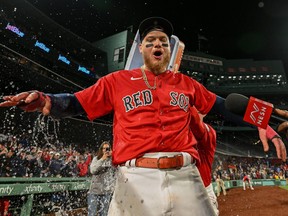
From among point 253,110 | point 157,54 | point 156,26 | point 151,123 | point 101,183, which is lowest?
point 101,183

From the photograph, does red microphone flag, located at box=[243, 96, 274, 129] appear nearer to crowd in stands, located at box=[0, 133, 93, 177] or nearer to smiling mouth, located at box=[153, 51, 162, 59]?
smiling mouth, located at box=[153, 51, 162, 59]

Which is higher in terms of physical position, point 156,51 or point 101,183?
point 156,51

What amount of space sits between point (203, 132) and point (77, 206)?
7144 mm

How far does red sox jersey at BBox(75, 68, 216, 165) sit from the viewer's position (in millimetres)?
1812

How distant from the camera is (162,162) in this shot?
66.5 inches

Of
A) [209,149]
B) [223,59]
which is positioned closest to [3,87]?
[209,149]

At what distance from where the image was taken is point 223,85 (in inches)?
1759

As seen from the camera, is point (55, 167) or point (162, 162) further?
point (55, 167)

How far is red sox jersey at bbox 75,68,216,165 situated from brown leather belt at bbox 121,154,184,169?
0.06 m

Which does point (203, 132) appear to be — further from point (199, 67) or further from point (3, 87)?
point (199, 67)

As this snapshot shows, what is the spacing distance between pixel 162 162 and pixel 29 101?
0.97m

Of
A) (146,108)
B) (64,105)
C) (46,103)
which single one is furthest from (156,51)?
(46,103)

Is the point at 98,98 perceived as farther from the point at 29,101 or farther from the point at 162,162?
the point at 162,162

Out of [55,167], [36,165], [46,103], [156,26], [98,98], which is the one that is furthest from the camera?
[55,167]
